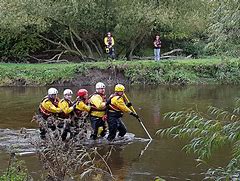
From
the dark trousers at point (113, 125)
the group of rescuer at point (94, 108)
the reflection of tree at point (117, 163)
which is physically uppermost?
the group of rescuer at point (94, 108)

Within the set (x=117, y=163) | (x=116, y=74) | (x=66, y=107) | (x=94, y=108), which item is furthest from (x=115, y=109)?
(x=116, y=74)

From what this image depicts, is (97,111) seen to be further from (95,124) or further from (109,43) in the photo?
(109,43)

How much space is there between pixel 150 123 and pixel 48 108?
4769 millimetres

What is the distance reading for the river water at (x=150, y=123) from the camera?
40.0 feet

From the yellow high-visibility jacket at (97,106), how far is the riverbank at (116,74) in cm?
1443

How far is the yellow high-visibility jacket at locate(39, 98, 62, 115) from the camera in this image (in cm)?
1427

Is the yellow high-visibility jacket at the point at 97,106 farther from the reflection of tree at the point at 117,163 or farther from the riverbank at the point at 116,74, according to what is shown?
the riverbank at the point at 116,74

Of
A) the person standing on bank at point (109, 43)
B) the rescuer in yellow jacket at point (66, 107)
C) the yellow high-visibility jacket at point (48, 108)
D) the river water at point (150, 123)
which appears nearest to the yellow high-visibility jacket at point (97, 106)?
the rescuer in yellow jacket at point (66, 107)

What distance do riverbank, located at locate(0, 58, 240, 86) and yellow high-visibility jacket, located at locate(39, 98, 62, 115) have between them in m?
14.6

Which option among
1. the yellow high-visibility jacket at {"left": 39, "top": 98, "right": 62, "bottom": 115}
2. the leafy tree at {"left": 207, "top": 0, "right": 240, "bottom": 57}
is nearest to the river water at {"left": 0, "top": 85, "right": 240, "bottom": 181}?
the yellow high-visibility jacket at {"left": 39, "top": 98, "right": 62, "bottom": 115}

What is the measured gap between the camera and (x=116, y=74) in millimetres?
29875

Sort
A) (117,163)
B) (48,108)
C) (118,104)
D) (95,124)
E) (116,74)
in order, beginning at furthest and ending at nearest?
(116,74)
(95,124)
(118,104)
(48,108)
(117,163)

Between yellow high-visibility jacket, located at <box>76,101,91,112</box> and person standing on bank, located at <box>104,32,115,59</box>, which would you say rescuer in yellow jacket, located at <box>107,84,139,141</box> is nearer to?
yellow high-visibility jacket, located at <box>76,101,91,112</box>

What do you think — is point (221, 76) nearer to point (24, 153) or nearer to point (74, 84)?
point (74, 84)
